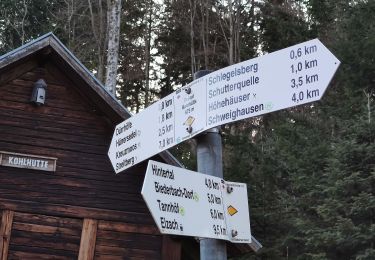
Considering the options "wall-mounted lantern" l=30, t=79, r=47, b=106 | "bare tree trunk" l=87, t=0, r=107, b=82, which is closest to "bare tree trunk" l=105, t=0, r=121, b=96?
"wall-mounted lantern" l=30, t=79, r=47, b=106

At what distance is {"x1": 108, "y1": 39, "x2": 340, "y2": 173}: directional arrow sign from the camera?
2.90 metres

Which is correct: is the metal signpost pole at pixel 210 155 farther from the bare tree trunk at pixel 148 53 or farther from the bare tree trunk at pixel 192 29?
the bare tree trunk at pixel 148 53

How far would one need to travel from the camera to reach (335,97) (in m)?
17.2

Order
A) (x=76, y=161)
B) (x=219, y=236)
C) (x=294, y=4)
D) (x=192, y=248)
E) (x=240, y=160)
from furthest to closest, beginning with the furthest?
(x=294, y=4), (x=240, y=160), (x=192, y=248), (x=76, y=161), (x=219, y=236)

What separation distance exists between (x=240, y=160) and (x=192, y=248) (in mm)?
6624

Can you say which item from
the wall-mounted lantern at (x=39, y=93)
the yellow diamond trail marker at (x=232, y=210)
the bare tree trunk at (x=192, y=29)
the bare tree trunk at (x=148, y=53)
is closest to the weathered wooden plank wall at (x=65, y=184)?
the wall-mounted lantern at (x=39, y=93)

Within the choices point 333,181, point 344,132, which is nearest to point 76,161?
point 333,181

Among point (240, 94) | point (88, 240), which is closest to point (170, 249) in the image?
point (88, 240)

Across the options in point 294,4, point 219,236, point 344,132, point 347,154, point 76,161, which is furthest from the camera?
point 294,4

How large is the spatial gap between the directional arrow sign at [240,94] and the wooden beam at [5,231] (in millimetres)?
4695

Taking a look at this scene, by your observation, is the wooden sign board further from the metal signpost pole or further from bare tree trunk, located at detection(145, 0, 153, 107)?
bare tree trunk, located at detection(145, 0, 153, 107)

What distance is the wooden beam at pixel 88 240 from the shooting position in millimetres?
7961

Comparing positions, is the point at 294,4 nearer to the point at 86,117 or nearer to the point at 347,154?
the point at 347,154

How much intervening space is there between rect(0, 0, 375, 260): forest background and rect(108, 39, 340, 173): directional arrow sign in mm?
8949
